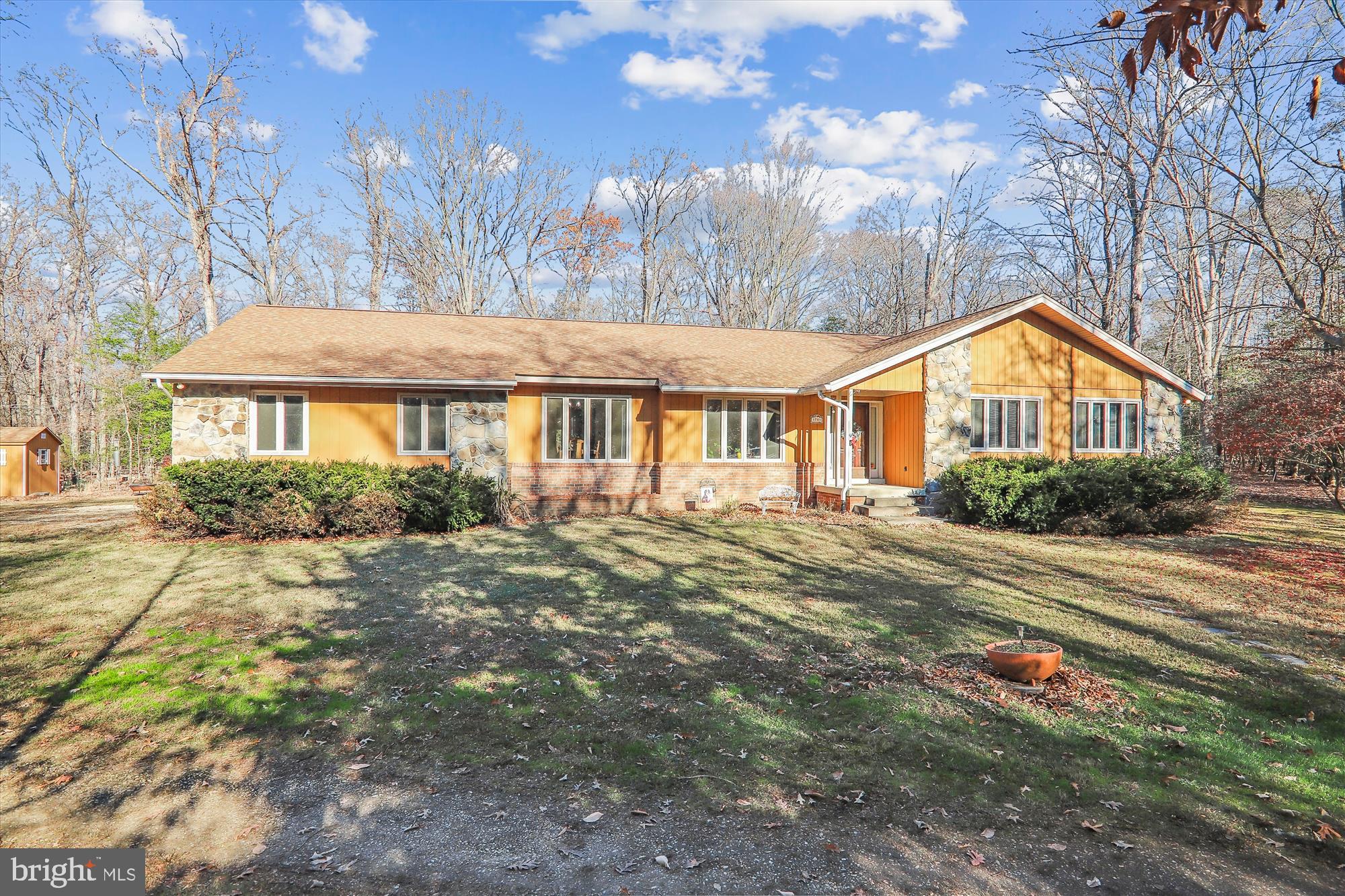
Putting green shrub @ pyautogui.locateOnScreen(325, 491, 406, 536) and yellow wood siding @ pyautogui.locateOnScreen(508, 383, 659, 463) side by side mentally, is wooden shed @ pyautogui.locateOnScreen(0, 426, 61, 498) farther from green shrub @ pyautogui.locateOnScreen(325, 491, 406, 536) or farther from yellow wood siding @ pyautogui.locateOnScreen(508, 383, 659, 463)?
yellow wood siding @ pyautogui.locateOnScreen(508, 383, 659, 463)

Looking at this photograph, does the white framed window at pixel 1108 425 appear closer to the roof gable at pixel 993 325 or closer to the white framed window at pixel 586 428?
the roof gable at pixel 993 325

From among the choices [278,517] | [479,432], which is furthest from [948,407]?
[278,517]

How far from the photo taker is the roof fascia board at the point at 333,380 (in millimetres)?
13305

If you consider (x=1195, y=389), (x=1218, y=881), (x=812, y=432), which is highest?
(x=1195, y=389)

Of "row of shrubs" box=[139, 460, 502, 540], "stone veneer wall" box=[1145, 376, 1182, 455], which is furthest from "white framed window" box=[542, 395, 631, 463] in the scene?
"stone veneer wall" box=[1145, 376, 1182, 455]

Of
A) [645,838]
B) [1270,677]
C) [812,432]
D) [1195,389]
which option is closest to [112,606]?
[645,838]

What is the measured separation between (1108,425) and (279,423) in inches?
765

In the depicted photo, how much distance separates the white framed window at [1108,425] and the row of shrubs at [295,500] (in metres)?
14.8

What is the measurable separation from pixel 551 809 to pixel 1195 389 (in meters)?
18.9

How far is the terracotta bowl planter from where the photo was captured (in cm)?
539

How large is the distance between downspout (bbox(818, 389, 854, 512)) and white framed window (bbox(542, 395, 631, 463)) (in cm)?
468

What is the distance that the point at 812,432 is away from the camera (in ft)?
55.0

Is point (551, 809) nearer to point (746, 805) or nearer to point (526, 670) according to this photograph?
point (746, 805)

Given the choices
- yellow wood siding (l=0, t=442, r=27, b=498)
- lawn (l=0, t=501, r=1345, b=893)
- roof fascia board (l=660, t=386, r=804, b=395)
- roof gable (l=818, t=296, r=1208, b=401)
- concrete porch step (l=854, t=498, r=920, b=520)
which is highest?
roof gable (l=818, t=296, r=1208, b=401)
